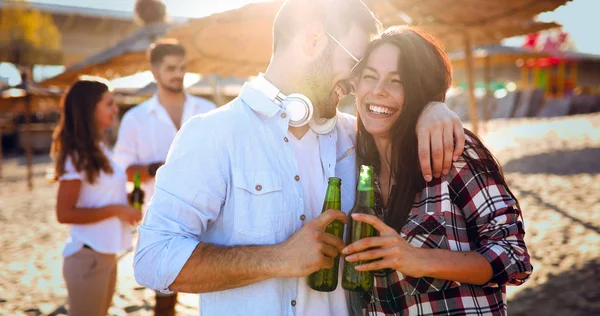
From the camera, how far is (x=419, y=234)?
206 centimetres

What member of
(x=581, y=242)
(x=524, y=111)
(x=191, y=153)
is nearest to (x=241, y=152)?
(x=191, y=153)

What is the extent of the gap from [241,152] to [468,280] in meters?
1.00

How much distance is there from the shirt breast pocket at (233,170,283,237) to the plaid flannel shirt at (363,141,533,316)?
0.55m

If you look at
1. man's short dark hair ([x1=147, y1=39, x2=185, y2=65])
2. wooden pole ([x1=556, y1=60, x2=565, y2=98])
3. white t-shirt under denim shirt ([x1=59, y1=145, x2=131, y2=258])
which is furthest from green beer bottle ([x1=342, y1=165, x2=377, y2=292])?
wooden pole ([x1=556, y1=60, x2=565, y2=98])

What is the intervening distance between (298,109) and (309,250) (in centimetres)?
60

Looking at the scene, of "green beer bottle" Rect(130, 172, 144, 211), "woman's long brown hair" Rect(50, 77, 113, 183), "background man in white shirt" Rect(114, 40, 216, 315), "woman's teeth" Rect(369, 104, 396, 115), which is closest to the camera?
"woman's teeth" Rect(369, 104, 396, 115)

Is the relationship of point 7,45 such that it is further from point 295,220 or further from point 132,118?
point 295,220

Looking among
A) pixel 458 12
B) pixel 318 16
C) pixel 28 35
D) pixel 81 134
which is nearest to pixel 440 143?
pixel 318 16

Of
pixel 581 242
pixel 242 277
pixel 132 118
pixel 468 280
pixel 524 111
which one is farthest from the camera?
pixel 524 111

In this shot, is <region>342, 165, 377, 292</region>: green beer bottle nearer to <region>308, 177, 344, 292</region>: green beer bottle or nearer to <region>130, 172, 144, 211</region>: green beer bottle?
<region>308, 177, 344, 292</region>: green beer bottle

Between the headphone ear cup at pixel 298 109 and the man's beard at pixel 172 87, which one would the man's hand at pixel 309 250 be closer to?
the headphone ear cup at pixel 298 109

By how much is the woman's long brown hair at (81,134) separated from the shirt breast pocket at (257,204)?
219 cm

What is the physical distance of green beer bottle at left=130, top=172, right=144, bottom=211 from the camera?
15.4 ft

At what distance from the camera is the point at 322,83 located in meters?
2.16
